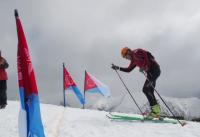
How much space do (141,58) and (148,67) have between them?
45 centimetres

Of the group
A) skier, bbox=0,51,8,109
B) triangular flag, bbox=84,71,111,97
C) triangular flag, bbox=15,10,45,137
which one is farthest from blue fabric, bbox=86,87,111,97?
triangular flag, bbox=15,10,45,137

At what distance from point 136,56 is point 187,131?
3.73 meters

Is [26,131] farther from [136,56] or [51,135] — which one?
[136,56]

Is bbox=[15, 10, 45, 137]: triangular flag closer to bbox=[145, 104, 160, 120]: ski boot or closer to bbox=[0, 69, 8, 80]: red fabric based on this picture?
bbox=[145, 104, 160, 120]: ski boot

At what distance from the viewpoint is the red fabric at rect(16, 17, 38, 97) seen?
6207 mm

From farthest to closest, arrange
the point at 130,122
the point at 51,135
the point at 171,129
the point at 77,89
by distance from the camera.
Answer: the point at 77,89 → the point at 130,122 → the point at 171,129 → the point at 51,135

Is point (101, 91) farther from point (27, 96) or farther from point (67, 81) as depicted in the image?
point (27, 96)

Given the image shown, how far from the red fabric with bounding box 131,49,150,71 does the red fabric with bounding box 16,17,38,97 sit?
8.12 m

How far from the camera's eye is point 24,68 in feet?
20.4

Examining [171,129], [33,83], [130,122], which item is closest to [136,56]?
[130,122]

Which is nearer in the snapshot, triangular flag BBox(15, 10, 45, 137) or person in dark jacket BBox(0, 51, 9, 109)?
triangular flag BBox(15, 10, 45, 137)

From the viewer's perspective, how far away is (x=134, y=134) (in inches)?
431

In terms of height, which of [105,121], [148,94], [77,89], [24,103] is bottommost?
[77,89]

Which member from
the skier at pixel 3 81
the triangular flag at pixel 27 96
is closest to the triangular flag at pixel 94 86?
the skier at pixel 3 81
